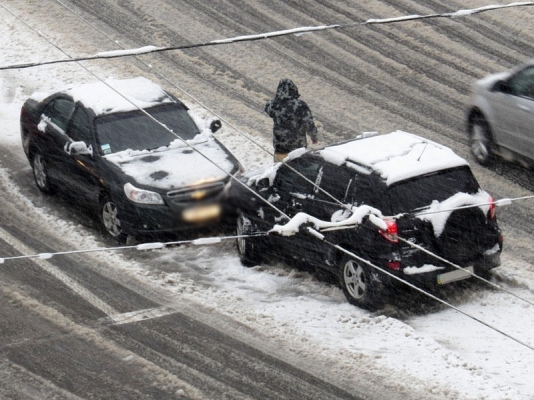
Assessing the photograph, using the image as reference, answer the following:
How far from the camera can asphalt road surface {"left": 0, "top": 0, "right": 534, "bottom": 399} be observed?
1094cm

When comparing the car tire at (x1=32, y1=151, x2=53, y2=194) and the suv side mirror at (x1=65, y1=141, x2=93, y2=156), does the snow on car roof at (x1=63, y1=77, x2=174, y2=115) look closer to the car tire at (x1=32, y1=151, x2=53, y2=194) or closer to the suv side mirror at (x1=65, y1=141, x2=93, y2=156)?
the suv side mirror at (x1=65, y1=141, x2=93, y2=156)

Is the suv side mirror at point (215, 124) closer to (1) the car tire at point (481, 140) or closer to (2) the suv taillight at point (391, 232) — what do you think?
(1) the car tire at point (481, 140)

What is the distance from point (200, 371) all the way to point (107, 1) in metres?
14.4

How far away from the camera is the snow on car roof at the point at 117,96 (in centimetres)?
1521

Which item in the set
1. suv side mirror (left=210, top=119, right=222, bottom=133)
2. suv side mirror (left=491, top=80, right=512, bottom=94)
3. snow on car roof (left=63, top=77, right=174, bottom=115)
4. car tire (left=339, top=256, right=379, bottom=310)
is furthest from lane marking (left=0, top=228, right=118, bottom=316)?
suv side mirror (left=491, top=80, right=512, bottom=94)

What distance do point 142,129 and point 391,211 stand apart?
4.48 metres

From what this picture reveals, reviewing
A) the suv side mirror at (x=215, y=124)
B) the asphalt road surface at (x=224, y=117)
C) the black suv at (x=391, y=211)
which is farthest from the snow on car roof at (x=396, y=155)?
the suv side mirror at (x=215, y=124)

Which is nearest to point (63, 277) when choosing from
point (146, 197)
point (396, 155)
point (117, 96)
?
point (146, 197)

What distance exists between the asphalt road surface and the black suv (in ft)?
4.63

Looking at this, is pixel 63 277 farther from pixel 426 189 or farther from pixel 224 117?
pixel 224 117

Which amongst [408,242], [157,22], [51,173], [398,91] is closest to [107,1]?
[157,22]

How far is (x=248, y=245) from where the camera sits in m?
13.7

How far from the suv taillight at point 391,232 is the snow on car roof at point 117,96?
4759mm

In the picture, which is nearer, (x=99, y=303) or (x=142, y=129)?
(x=99, y=303)
